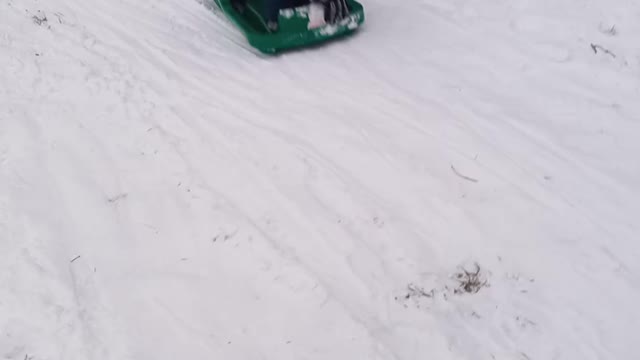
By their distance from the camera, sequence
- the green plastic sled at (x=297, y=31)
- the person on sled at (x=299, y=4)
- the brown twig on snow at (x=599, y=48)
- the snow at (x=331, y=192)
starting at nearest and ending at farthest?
1. the snow at (x=331, y=192)
2. the brown twig on snow at (x=599, y=48)
3. the green plastic sled at (x=297, y=31)
4. the person on sled at (x=299, y=4)

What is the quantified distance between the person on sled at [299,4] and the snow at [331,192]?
0.96 ft

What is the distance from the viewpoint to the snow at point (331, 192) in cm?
287

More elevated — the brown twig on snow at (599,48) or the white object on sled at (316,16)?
the white object on sled at (316,16)

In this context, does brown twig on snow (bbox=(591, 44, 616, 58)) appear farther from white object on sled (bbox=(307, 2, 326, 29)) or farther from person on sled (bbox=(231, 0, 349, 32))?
white object on sled (bbox=(307, 2, 326, 29))

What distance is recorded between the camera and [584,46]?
4.84 metres

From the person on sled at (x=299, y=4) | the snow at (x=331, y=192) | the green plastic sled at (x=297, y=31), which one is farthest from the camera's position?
the person on sled at (x=299, y=4)

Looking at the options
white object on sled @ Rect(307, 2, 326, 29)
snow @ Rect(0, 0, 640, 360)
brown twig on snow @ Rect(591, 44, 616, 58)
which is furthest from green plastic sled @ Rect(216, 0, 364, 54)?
brown twig on snow @ Rect(591, 44, 616, 58)

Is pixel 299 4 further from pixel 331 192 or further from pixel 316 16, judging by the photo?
pixel 331 192

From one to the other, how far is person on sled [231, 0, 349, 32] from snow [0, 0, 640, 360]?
0.29 meters

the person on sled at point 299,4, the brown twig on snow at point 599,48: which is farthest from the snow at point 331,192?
the person on sled at point 299,4

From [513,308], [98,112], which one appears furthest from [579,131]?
[98,112]

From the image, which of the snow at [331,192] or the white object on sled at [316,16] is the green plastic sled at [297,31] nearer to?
the white object on sled at [316,16]

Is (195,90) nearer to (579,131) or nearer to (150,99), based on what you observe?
(150,99)

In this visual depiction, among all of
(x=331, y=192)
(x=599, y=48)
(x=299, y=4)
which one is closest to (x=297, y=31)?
(x=299, y=4)
